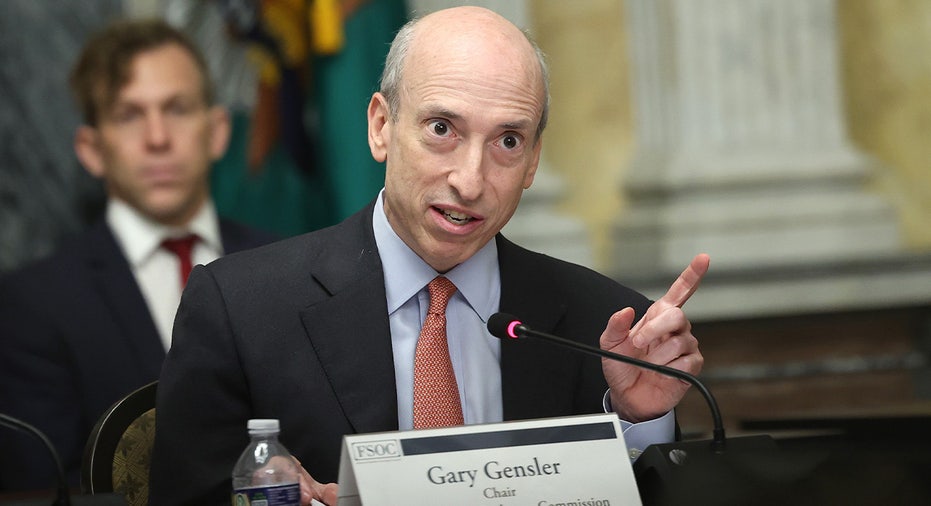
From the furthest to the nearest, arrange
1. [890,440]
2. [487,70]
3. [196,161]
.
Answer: [196,161], [890,440], [487,70]

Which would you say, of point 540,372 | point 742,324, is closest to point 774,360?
point 742,324

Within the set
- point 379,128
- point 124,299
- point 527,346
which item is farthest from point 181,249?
point 527,346

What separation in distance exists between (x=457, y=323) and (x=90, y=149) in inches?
95.9

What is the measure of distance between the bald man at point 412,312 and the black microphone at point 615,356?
0.15 m

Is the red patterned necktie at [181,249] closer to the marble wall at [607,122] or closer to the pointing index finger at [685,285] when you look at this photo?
the marble wall at [607,122]

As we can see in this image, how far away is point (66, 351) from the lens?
413cm

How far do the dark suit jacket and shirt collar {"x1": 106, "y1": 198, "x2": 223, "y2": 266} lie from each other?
0.09 meters

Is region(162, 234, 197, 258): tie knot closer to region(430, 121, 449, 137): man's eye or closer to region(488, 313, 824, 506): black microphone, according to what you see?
region(430, 121, 449, 137): man's eye

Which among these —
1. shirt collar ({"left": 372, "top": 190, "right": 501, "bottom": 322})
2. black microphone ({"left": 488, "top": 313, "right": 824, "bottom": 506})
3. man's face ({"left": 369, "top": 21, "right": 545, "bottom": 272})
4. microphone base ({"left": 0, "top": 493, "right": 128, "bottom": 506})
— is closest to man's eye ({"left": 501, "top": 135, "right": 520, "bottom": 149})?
man's face ({"left": 369, "top": 21, "right": 545, "bottom": 272})

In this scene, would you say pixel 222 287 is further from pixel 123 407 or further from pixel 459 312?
pixel 459 312

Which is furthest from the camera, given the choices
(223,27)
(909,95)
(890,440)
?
(909,95)

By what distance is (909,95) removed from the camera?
5.57 meters

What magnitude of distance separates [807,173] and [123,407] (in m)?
3.24

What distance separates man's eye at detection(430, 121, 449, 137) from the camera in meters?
2.51
